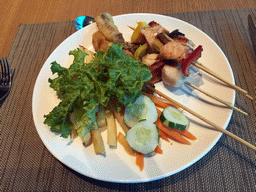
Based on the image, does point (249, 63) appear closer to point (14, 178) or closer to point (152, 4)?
point (152, 4)

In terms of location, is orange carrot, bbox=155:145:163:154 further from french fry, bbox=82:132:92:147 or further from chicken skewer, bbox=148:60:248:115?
chicken skewer, bbox=148:60:248:115

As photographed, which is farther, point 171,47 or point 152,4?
point 152,4

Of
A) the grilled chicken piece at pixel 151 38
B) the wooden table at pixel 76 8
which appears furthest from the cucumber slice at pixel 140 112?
the wooden table at pixel 76 8

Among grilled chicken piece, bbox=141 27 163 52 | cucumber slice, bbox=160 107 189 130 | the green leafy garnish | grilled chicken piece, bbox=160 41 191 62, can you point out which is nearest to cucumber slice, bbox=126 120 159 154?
cucumber slice, bbox=160 107 189 130

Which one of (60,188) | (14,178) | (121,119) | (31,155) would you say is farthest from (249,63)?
(14,178)

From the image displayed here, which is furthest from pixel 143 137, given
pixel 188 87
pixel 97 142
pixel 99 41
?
pixel 99 41

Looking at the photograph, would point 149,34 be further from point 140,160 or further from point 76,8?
point 76,8
